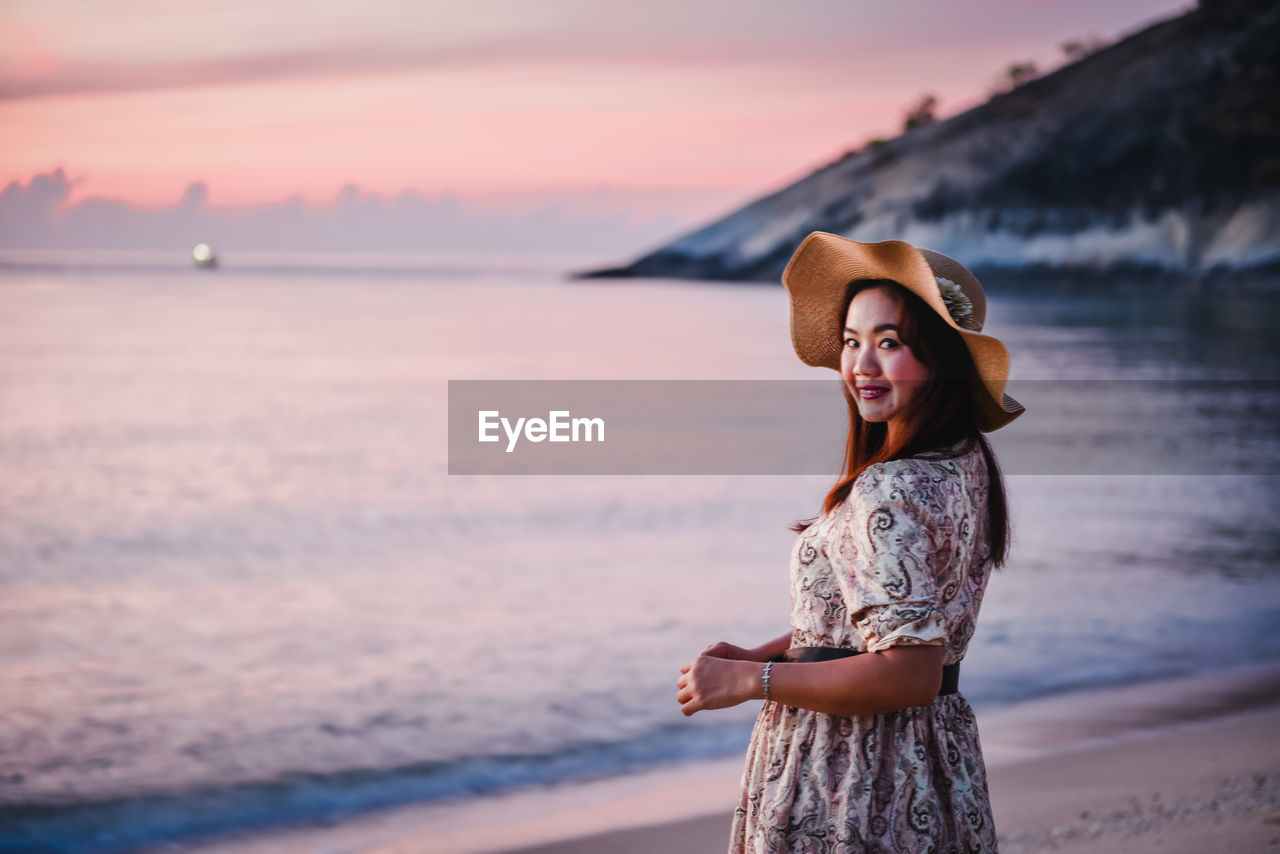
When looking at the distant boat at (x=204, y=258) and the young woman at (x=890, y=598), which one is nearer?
the young woman at (x=890, y=598)

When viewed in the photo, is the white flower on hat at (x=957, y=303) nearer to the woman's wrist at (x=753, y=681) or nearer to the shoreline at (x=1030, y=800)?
the woman's wrist at (x=753, y=681)

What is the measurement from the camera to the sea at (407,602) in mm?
5652

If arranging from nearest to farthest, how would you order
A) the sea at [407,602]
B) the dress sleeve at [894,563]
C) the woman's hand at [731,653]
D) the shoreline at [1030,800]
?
1. the dress sleeve at [894,563]
2. the woman's hand at [731,653]
3. the shoreline at [1030,800]
4. the sea at [407,602]

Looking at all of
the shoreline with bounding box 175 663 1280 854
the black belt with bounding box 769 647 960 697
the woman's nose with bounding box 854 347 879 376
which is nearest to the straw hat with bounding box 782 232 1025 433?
the woman's nose with bounding box 854 347 879 376

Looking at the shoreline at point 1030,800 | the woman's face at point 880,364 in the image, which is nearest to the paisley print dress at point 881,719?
the woman's face at point 880,364

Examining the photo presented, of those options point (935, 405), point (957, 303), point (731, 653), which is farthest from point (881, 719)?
point (957, 303)

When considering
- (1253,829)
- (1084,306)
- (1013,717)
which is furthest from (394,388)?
(1084,306)

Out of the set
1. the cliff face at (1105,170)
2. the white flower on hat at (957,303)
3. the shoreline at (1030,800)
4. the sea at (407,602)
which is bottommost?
the shoreline at (1030,800)

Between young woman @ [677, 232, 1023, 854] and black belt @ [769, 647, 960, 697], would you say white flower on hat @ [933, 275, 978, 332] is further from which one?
black belt @ [769, 647, 960, 697]

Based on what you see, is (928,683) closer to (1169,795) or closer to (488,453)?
(1169,795)

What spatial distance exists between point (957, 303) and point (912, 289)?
7cm

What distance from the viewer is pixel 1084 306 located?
4609 centimetres

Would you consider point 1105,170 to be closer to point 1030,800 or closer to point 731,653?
point 1030,800

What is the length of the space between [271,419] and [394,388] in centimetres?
480
